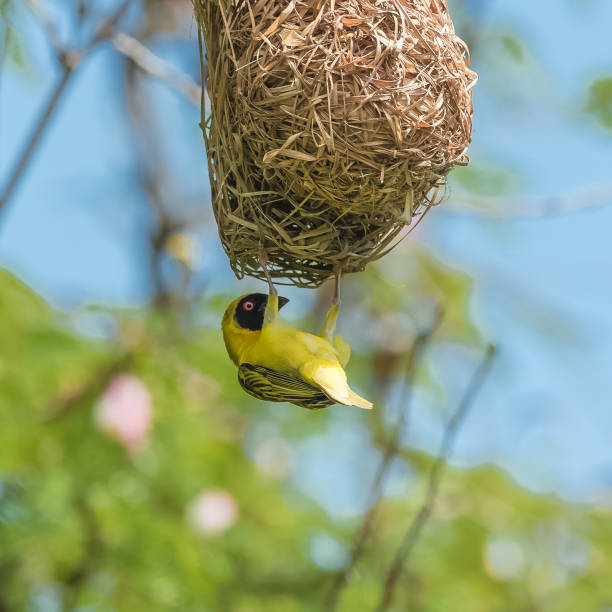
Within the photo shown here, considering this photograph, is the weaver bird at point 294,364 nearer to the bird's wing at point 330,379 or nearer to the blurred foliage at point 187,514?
the bird's wing at point 330,379

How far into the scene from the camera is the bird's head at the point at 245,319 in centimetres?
231

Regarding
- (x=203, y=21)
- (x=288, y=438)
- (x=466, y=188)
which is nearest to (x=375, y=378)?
(x=288, y=438)

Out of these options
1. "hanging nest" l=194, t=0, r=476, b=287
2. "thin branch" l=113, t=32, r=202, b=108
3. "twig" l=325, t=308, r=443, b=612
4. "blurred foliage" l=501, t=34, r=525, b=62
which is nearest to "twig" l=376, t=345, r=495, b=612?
"twig" l=325, t=308, r=443, b=612

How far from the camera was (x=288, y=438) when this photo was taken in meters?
5.23

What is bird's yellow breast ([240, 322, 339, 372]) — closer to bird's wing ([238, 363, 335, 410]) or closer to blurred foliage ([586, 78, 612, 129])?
bird's wing ([238, 363, 335, 410])

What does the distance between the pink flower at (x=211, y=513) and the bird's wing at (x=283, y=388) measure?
73.5 inches

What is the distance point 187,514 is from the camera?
3.85 meters

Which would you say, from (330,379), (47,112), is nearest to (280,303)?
(330,379)

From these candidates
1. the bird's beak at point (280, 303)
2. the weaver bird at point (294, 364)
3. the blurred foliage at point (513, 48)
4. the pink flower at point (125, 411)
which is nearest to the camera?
the weaver bird at point (294, 364)

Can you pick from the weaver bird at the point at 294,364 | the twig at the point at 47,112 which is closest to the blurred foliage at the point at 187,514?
the twig at the point at 47,112

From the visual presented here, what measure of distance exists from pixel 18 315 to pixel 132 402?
2.28 ft

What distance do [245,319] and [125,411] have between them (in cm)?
133

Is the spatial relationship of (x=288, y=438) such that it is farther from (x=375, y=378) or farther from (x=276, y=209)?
(x=276, y=209)

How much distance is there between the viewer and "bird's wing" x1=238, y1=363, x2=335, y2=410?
82.7 inches
